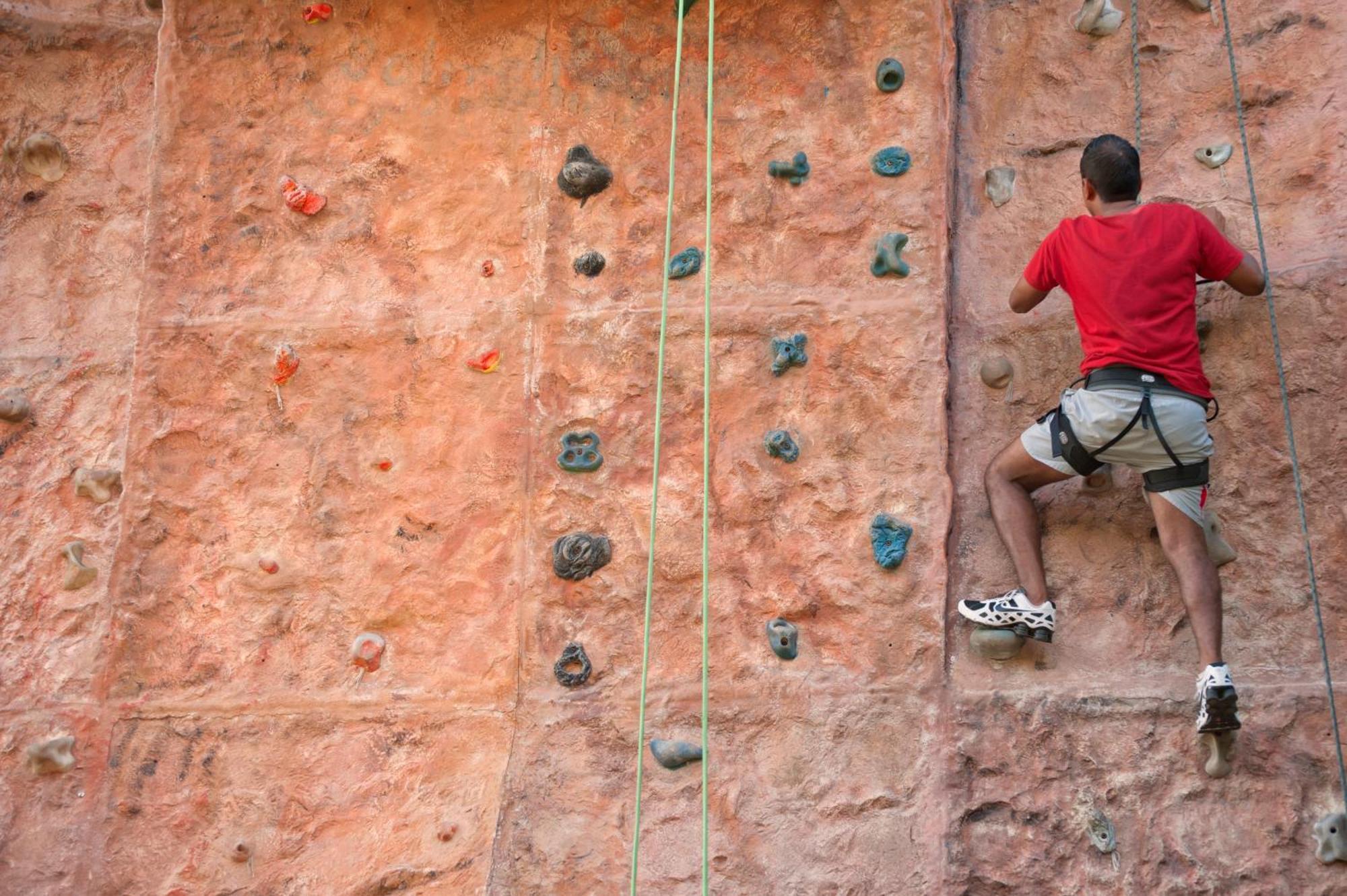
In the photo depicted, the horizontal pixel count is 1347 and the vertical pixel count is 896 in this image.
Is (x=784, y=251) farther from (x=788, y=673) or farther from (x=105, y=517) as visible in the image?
(x=105, y=517)

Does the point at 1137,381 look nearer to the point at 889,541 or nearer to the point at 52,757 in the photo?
the point at 889,541

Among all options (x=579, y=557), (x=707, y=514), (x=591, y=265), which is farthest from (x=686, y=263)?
(x=579, y=557)

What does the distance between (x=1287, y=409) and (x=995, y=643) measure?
0.85 metres

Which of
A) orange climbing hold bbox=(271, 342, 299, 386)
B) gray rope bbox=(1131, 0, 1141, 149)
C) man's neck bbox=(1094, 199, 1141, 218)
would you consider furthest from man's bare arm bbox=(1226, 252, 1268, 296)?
orange climbing hold bbox=(271, 342, 299, 386)

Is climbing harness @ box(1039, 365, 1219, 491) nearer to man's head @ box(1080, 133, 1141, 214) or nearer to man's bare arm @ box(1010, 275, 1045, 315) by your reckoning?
man's bare arm @ box(1010, 275, 1045, 315)

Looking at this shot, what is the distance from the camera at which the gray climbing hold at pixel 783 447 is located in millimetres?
3932

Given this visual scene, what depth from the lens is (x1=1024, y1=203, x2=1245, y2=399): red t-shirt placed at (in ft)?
11.7

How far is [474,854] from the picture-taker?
3.73 meters

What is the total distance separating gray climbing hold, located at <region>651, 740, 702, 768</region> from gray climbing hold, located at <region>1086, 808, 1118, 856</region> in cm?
86

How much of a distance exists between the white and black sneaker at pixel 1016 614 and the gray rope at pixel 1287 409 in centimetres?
57

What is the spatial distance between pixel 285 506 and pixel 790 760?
1.39 m

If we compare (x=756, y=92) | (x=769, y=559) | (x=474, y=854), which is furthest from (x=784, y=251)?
(x=474, y=854)

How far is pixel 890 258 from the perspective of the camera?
13.2 feet

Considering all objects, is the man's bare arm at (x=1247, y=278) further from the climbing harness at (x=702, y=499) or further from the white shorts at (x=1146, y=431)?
the climbing harness at (x=702, y=499)
